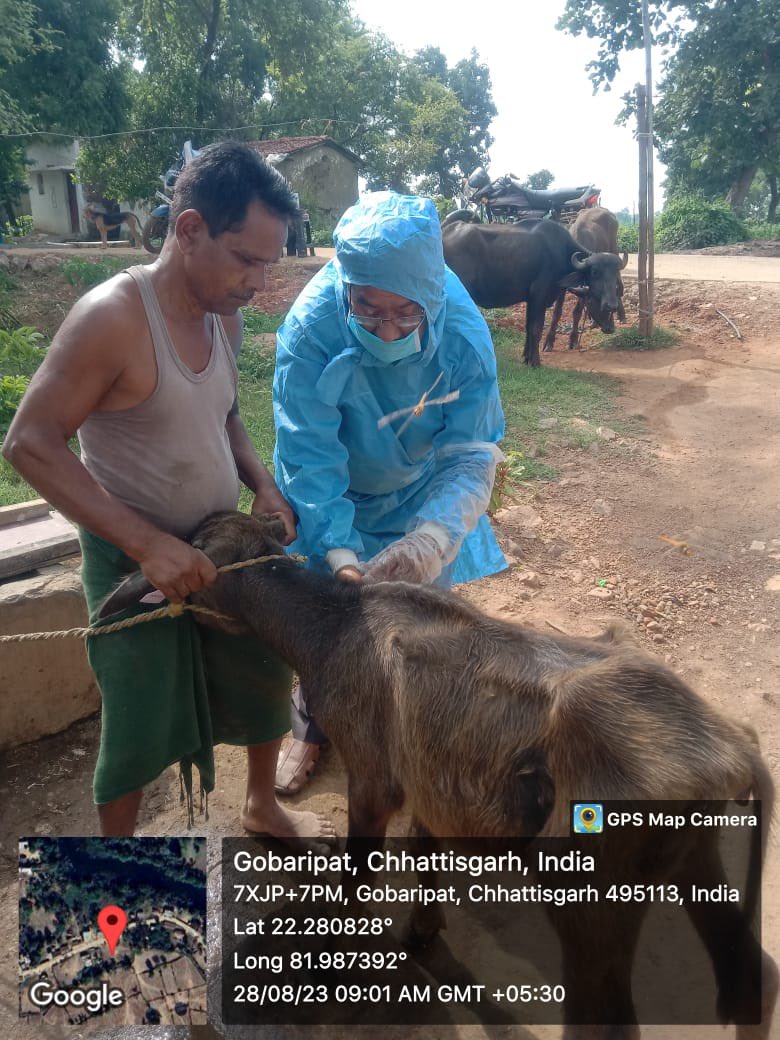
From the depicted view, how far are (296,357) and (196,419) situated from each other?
74 cm

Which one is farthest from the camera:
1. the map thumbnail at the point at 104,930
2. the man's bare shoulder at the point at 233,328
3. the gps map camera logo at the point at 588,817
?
the man's bare shoulder at the point at 233,328

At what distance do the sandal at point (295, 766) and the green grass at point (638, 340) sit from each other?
1018 cm

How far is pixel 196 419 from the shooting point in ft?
7.68

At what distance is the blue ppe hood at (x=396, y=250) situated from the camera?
8.73 ft

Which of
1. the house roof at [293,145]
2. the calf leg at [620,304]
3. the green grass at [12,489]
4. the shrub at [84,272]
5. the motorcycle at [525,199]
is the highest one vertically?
the house roof at [293,145]

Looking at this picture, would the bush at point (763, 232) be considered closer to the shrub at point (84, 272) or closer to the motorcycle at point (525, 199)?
the motorcycle at point (525, 199)

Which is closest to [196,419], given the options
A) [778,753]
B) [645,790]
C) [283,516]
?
[283,516]

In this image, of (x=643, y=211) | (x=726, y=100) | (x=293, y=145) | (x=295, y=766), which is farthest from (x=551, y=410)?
(x=726, y=100)

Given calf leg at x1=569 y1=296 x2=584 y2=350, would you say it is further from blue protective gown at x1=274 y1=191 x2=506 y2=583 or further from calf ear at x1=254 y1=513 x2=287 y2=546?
calf ear at x1=254 y1=513 x2=287 y2=546

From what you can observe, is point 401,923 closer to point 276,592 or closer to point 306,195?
point 276,592

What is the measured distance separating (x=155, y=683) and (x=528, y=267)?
10.8m

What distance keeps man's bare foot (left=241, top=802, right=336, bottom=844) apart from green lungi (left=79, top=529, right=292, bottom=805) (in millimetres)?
450

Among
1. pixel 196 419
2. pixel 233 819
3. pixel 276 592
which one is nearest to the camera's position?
pixel 196 419
